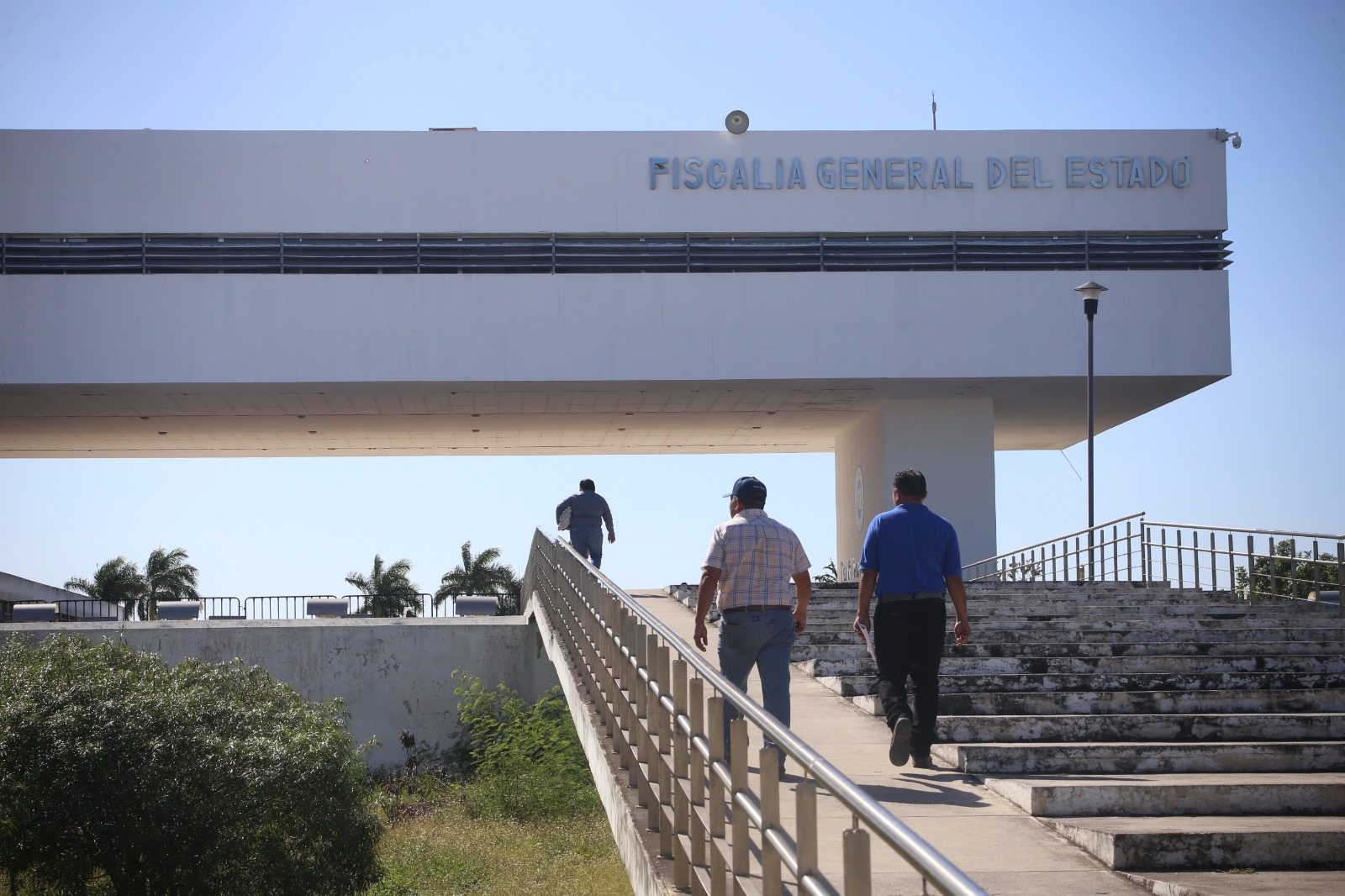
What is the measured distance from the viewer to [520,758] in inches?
798

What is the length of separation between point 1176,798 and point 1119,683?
135 inches

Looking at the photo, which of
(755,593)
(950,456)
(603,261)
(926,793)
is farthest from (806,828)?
(950,456)

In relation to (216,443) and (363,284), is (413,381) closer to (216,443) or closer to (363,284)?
(363,284)

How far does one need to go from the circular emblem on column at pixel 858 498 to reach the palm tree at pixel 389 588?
26555 mm

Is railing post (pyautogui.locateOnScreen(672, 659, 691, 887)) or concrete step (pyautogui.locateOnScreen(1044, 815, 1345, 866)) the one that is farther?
railing post (pyautogui.locateOnScreen(672, 659, 691, 887))

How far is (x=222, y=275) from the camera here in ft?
87.3

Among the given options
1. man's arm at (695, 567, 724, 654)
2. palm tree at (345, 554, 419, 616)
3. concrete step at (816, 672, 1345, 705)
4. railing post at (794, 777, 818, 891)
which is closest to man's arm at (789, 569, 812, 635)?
man's arm at (695, 567, 724, 654)

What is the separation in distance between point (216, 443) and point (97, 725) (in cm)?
1728

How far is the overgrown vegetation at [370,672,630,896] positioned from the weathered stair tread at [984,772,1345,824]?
7579 millimetres

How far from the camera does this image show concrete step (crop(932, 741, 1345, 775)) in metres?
7.94

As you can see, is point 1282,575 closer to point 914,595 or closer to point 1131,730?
point 1131,730

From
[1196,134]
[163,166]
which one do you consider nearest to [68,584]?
[163,166]

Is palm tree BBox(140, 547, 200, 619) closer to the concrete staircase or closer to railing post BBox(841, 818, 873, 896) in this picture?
the concrete staircase

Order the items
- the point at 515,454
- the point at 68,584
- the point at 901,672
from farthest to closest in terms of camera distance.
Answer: the point at 68,584 → the point at 515,454 → the point at 901,672
